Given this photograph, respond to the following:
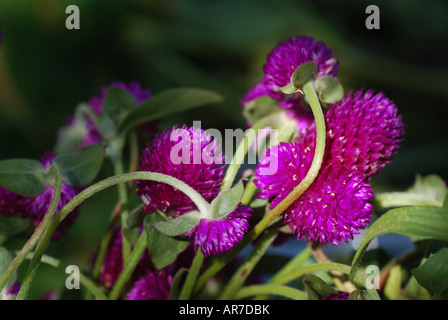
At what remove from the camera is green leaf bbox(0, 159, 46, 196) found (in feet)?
1.31

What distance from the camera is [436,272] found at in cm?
37

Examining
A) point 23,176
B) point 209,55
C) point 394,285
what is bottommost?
point 394,285

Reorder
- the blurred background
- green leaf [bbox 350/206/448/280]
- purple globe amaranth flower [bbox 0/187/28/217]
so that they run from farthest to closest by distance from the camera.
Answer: the blurred background, purple globe amaranth flower [bbox 0/187/28/217], green leaf [bbox 350/206/448/280]

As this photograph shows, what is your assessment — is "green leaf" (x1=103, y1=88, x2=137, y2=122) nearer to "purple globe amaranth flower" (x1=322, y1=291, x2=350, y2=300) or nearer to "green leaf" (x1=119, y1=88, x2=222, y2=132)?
"green leaf" (x1=119, y1=88, x2=222, y2=132)

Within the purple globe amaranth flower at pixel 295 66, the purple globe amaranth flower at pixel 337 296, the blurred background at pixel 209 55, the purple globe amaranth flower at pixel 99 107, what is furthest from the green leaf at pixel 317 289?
the blurred background at pixel 209 55

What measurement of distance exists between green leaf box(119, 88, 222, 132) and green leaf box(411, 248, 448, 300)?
0.22 meters

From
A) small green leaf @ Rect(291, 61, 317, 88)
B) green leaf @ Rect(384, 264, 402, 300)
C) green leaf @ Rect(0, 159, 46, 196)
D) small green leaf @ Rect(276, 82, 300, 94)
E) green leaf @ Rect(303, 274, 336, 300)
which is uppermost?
small green leaf @ Rect(291, 61, 317, 88)

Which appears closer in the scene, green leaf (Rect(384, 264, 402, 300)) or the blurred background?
green leaf (Rect(384, 264, 402, 300))

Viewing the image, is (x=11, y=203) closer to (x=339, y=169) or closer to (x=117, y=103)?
(x=117, y=103)

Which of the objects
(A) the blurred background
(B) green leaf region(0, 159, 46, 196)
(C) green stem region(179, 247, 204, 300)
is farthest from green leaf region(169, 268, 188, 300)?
(A) the blurred background

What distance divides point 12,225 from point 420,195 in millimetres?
331

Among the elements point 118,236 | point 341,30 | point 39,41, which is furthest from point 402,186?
point 118,236

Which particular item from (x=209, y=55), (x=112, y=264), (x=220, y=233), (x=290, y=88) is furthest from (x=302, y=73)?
(x=209, y=55)

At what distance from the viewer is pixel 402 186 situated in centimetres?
131
